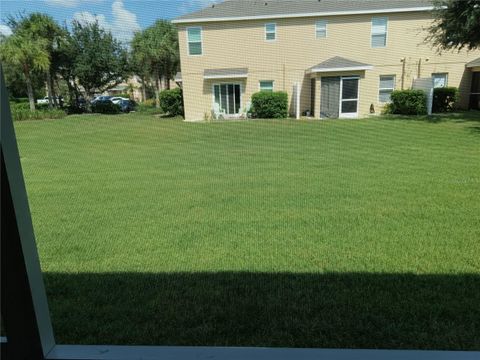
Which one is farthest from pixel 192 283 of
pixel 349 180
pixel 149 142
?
pixel 149 142

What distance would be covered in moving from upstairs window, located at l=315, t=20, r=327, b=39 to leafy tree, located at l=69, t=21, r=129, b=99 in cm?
1181

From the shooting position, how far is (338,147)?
748cm

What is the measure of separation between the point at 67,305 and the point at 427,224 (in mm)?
2620

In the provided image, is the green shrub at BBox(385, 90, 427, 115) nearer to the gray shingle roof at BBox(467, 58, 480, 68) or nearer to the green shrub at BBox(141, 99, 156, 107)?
the gray shingle roof at BBox(467, 58, 480, 68)

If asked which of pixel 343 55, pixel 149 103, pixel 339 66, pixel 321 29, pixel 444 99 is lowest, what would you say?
pixel 444 99

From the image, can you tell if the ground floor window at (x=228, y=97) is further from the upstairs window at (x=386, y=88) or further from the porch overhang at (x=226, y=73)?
the upstairs window at (x=386, y=88)

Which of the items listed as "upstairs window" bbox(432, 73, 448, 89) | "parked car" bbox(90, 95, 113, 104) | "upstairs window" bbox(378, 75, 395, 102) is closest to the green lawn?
"parked car" bbox(90, 95, 113, 104)

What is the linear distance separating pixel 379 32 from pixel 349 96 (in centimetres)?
233

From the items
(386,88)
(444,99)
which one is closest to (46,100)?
(386,88)

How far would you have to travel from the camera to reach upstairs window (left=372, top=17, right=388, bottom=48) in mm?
12828

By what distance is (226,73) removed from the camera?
1313 cm

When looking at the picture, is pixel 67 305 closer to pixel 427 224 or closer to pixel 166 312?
pixel 166 312

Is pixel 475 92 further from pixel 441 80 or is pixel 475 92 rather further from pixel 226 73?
pixel 226 73

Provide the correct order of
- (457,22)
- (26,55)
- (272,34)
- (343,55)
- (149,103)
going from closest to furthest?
(26,55) < (149,103) < (457,22) < (272,34) < (343,55)
